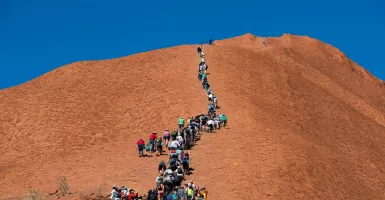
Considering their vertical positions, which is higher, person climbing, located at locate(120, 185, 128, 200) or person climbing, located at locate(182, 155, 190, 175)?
person climbing, located at locate(182, 155, 190, 175)

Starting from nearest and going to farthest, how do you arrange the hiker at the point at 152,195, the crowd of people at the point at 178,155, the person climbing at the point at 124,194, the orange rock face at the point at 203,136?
the hiker at the point at 152,195 → the crowd of people at the point at 178,155 → the person climbing at the point at 124,194 → the orange rock face at the point at 203,136

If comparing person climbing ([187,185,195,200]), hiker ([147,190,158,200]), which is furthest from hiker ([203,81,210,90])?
hiker ([147,190,158,200])

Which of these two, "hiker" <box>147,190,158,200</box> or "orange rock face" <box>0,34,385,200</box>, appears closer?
"hiker" <box>147,190,158,200</box>

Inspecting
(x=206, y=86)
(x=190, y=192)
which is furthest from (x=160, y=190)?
(x=206, y=86)

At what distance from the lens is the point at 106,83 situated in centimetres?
5775

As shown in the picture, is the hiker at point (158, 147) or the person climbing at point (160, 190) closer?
the person climbing at point (160, 190)

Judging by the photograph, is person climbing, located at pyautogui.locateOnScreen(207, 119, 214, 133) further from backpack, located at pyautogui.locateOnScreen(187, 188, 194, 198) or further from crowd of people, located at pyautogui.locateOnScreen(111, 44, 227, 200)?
backpack, located at pyautogui.locateOnScreen(187, 188, 194, 198)

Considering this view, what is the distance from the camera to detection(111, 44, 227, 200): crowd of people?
26531mm

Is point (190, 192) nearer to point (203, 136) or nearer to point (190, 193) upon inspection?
point (190, 193)

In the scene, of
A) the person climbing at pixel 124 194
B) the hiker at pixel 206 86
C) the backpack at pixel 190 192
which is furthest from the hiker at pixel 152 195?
the hiker at pixel 206 86

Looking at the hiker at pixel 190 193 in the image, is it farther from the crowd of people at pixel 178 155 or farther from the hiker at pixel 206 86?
the hiker at pixel 206 86

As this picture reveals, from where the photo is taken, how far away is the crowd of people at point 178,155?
2653cm

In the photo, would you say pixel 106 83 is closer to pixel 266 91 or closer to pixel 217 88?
pixel 217 88

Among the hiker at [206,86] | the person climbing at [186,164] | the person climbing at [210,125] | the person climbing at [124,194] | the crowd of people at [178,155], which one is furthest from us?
the hiker at [206,86]
